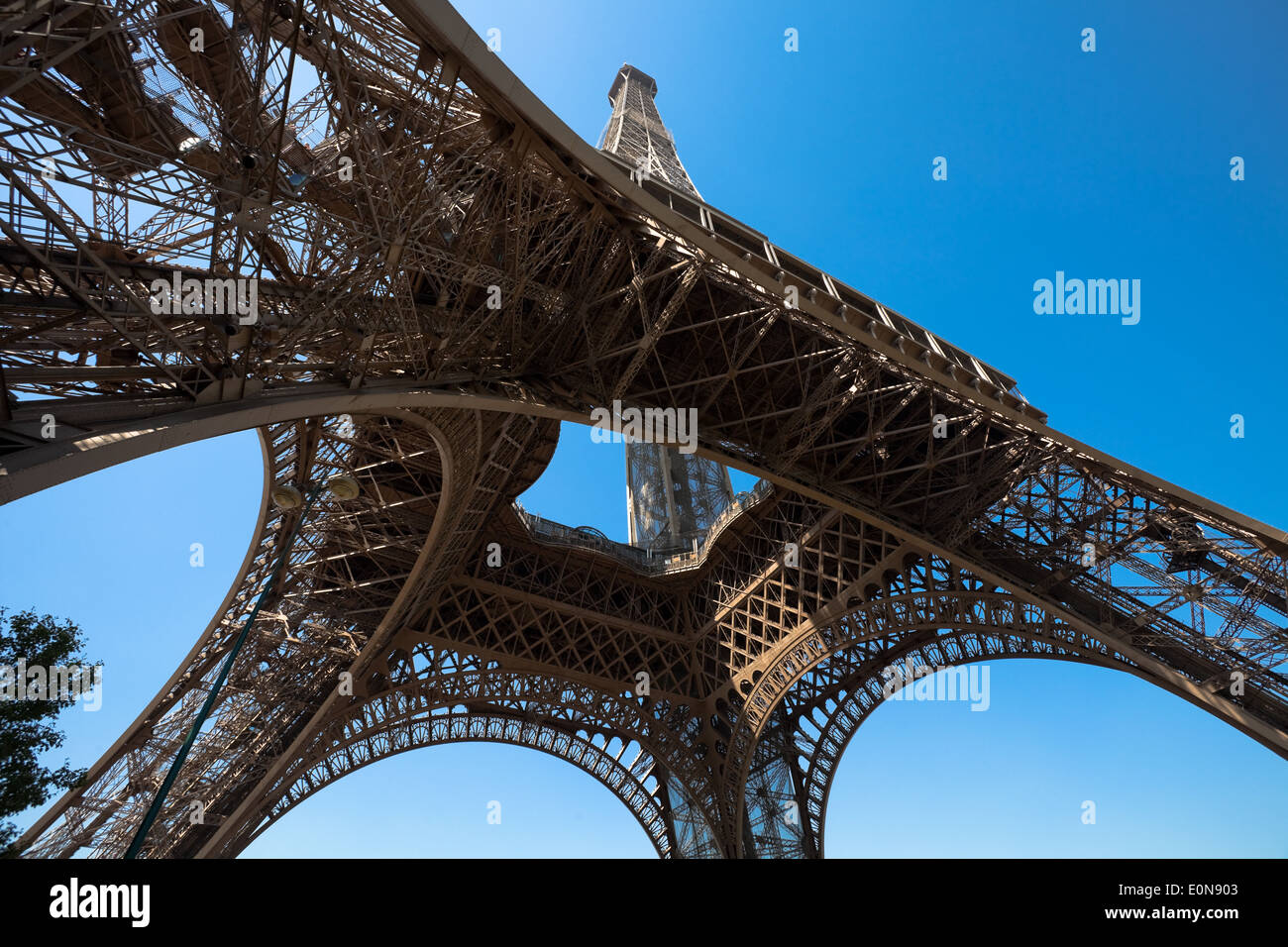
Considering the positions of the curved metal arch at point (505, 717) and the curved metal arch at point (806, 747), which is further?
the curved metal arch at point (806, 747)

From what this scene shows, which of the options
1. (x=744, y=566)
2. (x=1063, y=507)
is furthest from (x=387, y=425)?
(x=1063, y=507)
